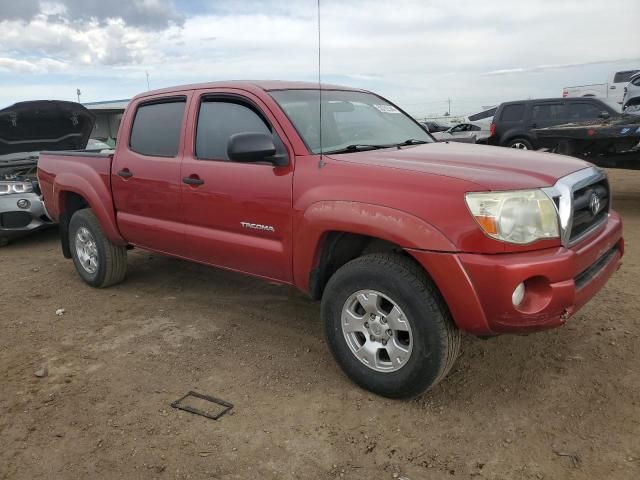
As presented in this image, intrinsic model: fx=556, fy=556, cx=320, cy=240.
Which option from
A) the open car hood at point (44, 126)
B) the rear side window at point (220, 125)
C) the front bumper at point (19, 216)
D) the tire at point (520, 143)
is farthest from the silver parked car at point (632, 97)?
the front bumper at point (19, 216)

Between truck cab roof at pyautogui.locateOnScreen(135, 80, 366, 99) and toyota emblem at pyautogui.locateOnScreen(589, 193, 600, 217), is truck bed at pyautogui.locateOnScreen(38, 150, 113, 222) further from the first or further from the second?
toyota emblem at pyautogui.locateOnScreen(589, 193, 600, 217)

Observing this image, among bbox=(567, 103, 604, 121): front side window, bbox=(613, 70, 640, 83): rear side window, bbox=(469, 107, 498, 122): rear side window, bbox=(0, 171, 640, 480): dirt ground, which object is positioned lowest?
bbox=(0, 171, 640, 480): dirt ground

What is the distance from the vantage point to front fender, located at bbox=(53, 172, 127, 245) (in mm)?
4867

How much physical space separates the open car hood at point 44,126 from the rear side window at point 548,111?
9371 mm

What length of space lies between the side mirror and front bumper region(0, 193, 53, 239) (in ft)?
16.9

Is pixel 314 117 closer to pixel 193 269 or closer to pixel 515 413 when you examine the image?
pixel 515 413

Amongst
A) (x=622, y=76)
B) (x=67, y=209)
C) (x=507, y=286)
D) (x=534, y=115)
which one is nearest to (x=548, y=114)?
(x=534, y=115)

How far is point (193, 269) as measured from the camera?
598cm

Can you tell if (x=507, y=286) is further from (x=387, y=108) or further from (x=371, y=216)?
(x=387, y=108)

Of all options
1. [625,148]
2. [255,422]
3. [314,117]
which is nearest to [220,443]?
[255,422]

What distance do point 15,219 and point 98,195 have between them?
305 cm

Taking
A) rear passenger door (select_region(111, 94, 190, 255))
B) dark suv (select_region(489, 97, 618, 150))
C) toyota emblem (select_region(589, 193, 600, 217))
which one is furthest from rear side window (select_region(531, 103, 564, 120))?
rear passenger door (select_region(111, 94, 190, 255))

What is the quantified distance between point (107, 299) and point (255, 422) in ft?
8.85

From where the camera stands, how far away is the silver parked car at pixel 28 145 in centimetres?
714
